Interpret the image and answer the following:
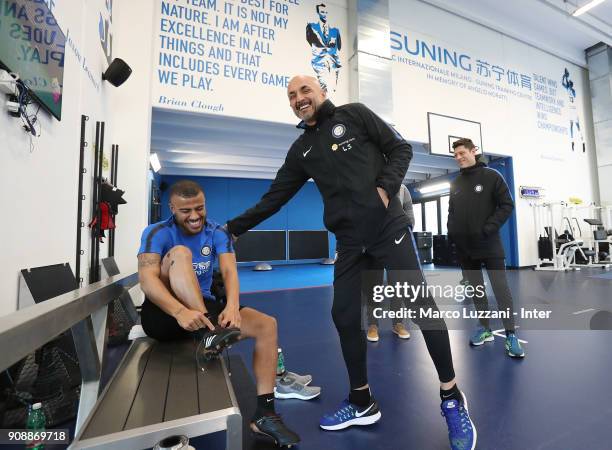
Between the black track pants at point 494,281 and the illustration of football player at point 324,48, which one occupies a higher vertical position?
the illustration of football player at point 324,48

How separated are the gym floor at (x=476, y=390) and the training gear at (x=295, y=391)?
39 millimetres

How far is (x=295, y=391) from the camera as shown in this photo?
5.30ft

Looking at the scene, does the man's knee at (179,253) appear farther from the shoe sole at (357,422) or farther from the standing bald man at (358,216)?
the shoe sole at (357,422)

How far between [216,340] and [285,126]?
458 centimetres

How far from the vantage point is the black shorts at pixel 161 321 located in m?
1.42

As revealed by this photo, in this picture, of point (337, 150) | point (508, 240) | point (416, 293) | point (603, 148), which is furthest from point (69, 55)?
point (603, 148)

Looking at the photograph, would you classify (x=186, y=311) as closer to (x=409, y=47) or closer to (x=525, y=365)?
(x=525, y=365)

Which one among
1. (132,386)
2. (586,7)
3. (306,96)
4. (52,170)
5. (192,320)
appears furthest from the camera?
(586,7)

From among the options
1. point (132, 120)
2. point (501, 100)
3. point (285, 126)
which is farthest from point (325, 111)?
point (501, 100)

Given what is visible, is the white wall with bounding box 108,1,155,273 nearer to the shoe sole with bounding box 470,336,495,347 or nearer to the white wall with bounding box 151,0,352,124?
the white wall with bounding box 151,0,352,124

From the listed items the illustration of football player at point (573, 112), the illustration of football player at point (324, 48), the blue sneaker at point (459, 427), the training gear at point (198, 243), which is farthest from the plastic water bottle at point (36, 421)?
the illustration of football player at point (573, 112)

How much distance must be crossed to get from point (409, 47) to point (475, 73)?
1745mm

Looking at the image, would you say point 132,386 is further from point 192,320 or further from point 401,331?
point 401,331

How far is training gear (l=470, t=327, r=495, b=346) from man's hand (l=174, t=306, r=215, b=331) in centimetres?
200
